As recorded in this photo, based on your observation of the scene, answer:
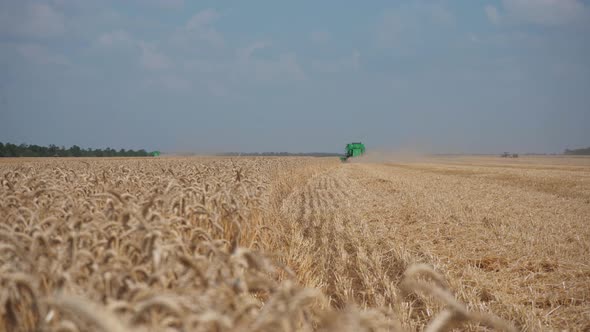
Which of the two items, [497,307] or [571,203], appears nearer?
[497,307]

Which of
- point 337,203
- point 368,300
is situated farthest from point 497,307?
point 337,203

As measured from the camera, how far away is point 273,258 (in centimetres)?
445

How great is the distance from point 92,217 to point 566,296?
5489 mm

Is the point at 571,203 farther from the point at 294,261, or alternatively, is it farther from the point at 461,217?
the point at 294,261

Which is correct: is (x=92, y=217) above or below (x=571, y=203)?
above

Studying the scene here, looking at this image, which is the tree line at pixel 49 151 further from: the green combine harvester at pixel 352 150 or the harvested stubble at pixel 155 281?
the harvested stubble at pixel 155 281

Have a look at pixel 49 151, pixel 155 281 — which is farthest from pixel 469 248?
pixel 49 151

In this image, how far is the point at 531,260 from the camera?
291 inches

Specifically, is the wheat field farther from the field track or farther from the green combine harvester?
the green combine harvester

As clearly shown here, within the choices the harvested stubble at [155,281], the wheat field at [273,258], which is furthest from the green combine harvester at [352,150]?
the harvested stubble at [155,281]

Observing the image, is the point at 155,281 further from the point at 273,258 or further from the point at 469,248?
the point at 469,248

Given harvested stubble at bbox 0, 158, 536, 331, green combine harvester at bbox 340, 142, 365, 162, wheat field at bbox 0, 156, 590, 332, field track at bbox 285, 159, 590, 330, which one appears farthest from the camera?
green combine harvester at bbox 340, 142, 365, 162

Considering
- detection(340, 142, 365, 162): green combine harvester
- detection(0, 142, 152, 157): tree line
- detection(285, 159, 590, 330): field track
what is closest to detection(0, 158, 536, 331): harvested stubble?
detection(285, 159, 590, 330): field track

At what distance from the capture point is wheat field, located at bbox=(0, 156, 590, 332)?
203cm
